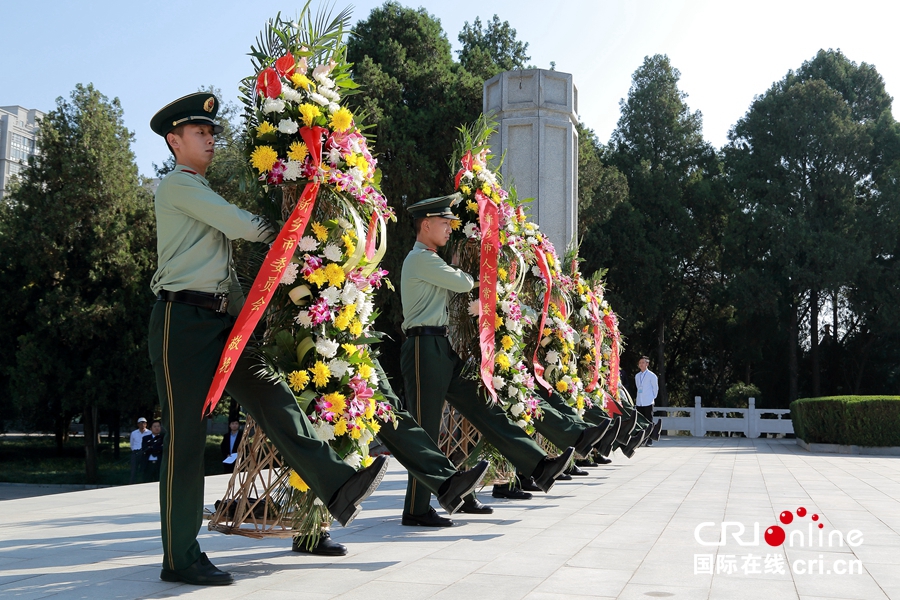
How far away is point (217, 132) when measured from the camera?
12.5 ft

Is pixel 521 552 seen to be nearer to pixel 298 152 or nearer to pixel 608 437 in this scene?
pixel 298 152

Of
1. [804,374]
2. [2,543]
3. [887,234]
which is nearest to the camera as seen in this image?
[2,543]

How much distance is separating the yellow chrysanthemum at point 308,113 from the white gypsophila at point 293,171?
8.7 inches

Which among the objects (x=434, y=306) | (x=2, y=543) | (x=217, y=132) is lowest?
(x=2, y=543)

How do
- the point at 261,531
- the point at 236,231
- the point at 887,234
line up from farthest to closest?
the point at 887,234, the point at 261,531, the point at 236,231

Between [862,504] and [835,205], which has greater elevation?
[835,205]

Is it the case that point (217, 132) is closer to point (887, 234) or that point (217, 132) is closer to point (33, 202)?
point (33, 202)

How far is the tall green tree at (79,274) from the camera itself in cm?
2034

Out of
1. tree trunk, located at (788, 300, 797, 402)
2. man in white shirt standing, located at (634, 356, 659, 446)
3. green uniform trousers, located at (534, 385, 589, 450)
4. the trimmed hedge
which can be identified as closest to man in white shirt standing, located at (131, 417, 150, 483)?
man in white shirt standing, located at (634, 356, 659, 446)

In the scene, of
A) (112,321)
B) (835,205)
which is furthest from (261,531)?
(835,205)

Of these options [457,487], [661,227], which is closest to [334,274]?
[457,487]

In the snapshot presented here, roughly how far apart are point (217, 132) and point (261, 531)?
1993 mm

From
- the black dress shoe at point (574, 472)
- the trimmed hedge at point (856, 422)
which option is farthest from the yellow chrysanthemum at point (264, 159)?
the trimmed hedge at point (856, 422)

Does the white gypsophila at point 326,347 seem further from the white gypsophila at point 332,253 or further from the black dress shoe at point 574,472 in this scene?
the black dress shoe at point 574,472
